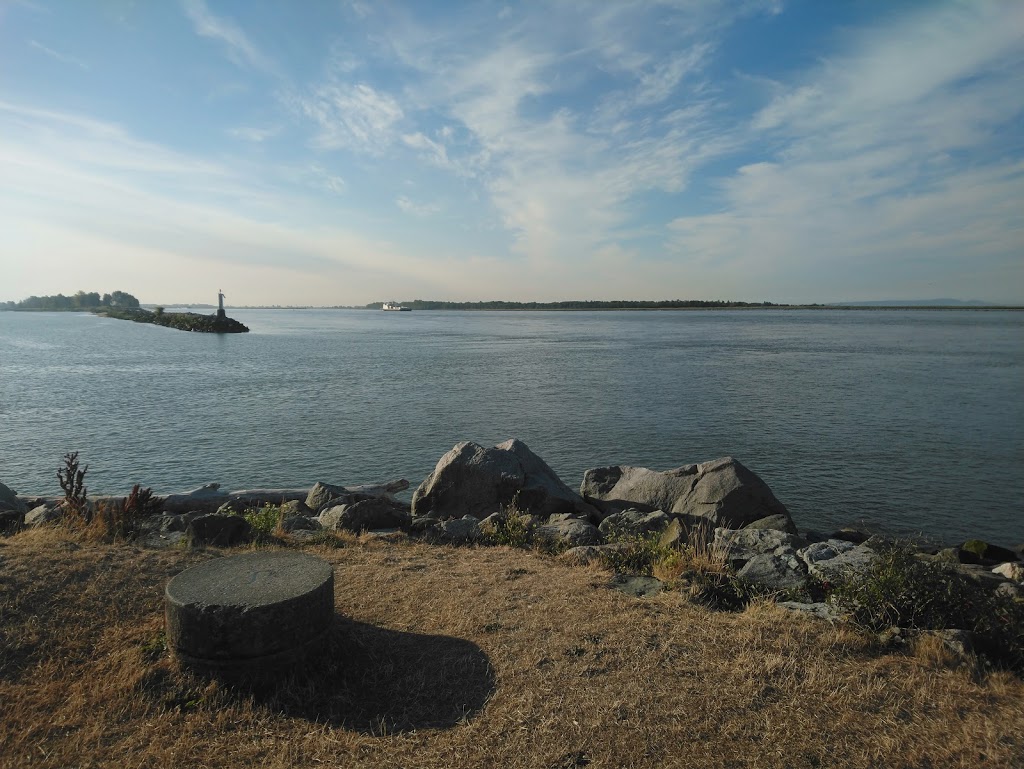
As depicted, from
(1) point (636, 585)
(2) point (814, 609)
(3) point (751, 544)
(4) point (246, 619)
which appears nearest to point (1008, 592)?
(2) point (814, 609)

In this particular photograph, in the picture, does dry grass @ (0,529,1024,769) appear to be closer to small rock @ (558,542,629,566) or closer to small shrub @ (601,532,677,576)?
small shrub @ (601,532,677,576)

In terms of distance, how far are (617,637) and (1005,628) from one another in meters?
4.06

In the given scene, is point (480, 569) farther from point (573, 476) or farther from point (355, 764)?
point (573, 476)

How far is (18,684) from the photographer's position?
5.80 m

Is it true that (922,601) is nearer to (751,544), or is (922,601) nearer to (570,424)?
(751,544)

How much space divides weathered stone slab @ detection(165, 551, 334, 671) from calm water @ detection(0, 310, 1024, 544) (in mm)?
13467

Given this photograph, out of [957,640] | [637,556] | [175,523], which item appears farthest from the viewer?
[175,523]

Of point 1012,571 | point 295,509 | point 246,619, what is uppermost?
point 246,619

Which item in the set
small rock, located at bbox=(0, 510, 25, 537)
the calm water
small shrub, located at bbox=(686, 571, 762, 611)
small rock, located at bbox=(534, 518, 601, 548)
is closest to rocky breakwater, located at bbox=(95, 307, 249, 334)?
the calm water

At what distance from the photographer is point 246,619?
5930 mm

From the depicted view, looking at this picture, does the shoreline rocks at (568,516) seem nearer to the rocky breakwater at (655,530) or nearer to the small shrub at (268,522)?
the rocky breakwater at (655,530)

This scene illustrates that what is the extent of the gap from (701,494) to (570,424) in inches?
528

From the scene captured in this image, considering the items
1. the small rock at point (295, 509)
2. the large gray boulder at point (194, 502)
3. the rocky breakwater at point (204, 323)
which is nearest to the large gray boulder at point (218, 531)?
the small rock at point (295, 509)

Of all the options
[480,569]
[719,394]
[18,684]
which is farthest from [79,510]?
[719,394]
